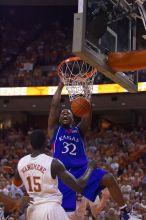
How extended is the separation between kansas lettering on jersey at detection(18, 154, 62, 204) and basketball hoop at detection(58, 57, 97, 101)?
78.8 inches

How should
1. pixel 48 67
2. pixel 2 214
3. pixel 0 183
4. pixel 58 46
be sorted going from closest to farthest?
pixel 2 214 < pixel 0 183 < pixel 48 67 < pixel 58 46

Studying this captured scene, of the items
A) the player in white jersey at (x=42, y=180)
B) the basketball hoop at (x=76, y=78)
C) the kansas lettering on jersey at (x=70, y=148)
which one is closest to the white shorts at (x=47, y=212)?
the player in white jersey at (x=42, y=180)

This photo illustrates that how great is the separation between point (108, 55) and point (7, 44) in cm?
1792

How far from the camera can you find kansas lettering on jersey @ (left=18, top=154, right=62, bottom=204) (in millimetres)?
4492

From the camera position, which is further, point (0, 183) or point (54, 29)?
point (54, 29)

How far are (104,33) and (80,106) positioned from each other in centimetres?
94

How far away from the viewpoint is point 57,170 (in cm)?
446

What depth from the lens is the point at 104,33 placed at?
593cm

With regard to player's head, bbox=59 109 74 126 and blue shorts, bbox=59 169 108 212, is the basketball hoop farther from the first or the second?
blue shorts, bbox=59 169 108 212

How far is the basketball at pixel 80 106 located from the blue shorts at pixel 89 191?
0.76m

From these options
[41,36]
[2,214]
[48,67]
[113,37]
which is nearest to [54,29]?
[41,36]

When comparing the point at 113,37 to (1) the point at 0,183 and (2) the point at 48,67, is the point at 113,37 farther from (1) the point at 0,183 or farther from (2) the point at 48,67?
(2) the point at 48,67

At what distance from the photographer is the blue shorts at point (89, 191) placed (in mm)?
5680

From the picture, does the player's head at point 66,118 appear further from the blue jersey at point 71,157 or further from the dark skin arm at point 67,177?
the dark skin arm at point 67,177
